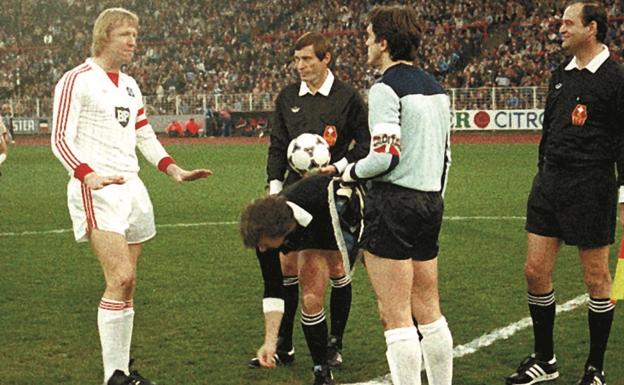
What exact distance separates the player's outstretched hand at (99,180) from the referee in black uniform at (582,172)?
2356 millimetres

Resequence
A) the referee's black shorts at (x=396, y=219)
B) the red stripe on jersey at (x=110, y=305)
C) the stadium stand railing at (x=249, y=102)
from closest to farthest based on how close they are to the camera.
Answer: the referee's black shorts at (x=396, y=219)
the red stripe on jersey at (x=110, y=305)
the stadium stand railing at (x=249, y=102)

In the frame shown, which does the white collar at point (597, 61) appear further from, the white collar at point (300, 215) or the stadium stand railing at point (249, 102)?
the stadium stand railing at point (249, 102)

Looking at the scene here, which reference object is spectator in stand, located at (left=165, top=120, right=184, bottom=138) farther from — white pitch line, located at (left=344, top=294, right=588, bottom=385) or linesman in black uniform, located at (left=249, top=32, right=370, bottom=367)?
linesman in black uniform, located at (left=249, top=32, right=370, bottom=367)

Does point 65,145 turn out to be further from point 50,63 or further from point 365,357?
point 50,63

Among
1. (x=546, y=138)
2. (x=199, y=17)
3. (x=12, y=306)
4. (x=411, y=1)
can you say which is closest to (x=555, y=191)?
(x=546, y=138)

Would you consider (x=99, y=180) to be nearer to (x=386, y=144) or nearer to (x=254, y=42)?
(x=386, y=144)

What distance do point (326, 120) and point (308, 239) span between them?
31.1 inches

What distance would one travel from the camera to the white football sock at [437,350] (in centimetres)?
470

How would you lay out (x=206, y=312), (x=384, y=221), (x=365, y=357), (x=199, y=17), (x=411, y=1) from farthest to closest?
(x=199, y=17), (x=411, y=1), (x=206, y=312), (x=365, y=357), (x=384, y=221)

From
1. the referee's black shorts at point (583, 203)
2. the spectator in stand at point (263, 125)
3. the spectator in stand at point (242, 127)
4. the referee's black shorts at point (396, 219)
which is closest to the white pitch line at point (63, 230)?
the referee's black shorts at point (583, 203)

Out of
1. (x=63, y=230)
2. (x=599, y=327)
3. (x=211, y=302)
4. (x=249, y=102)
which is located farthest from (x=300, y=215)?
(x=249, y=102)

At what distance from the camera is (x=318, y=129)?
6000 millimetres

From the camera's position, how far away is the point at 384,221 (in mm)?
4543

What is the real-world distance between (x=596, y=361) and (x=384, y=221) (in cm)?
183
